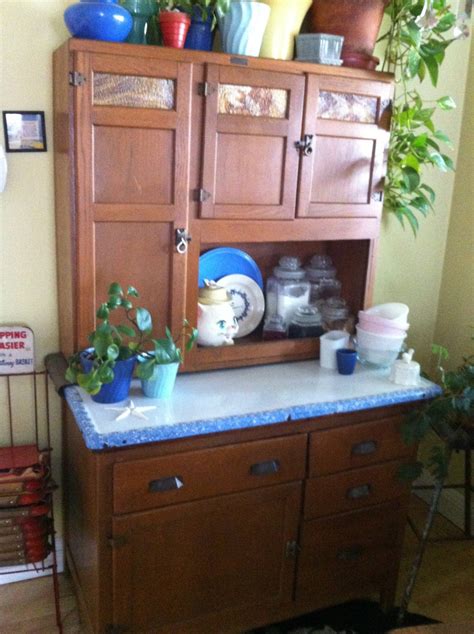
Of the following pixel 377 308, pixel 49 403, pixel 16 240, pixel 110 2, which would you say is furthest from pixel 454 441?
pixel 110 2

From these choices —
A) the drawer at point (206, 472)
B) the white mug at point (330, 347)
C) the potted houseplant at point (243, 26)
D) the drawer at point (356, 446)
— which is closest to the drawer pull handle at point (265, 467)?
the drawer at point (206, 472)

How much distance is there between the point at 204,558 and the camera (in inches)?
72.1

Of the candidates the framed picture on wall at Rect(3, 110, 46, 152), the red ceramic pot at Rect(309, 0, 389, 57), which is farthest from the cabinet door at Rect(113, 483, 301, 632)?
the red ceramic pot at Rect(309, 0, 389, 57)

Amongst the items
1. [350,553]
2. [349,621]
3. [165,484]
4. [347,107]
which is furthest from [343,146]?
[349,621]

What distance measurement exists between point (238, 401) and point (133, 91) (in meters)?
0.90

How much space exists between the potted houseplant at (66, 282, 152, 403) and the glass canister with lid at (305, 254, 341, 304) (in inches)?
30.4

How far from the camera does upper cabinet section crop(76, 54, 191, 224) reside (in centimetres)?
169

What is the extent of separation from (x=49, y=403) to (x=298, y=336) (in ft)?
2.86

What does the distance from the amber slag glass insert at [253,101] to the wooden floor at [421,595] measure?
166cm

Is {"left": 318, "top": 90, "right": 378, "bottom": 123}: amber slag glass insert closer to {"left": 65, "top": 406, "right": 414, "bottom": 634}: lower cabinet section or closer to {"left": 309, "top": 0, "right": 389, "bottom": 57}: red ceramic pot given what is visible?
{"left": 309, "top": 0, "right": 389, "bottom": 57}: red ceramic pot

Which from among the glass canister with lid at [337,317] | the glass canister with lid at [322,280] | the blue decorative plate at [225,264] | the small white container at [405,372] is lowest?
the small white container at [405,372]

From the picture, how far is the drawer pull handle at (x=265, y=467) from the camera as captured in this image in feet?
5.97

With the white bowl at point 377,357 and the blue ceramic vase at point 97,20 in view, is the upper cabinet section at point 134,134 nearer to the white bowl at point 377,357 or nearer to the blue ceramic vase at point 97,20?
the blue ceramic vase at point 97,20

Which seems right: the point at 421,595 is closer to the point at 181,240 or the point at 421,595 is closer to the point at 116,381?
the point at 116,381
